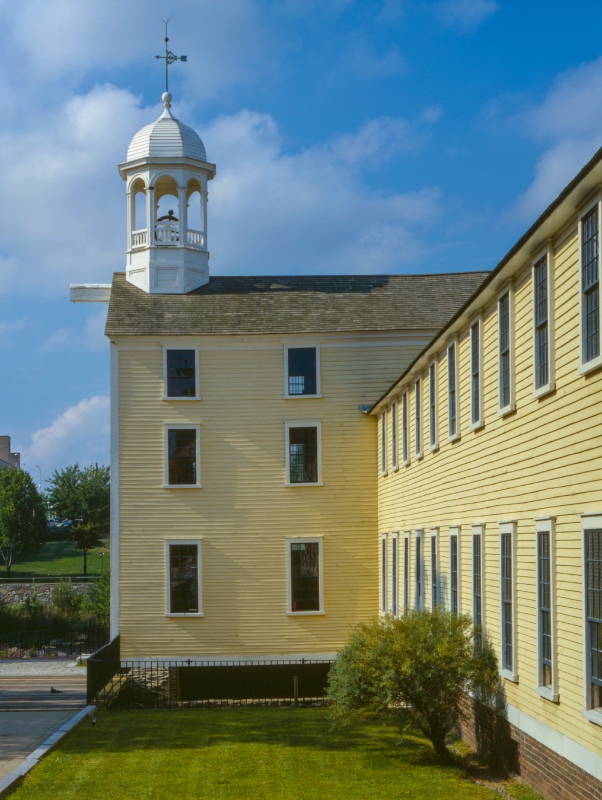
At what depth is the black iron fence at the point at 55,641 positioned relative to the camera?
39.6 meters

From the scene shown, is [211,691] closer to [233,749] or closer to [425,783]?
[233,749]

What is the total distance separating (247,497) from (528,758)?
57.1 ft

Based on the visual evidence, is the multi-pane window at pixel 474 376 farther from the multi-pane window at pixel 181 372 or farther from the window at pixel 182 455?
the multi-pane window at pixel 181 372

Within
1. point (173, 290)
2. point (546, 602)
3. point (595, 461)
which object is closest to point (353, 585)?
point (173, 290)

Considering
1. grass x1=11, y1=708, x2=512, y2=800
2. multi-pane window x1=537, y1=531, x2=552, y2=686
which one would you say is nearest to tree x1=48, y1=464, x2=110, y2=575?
grass x1=11, y1=708, x2=512, y2=800

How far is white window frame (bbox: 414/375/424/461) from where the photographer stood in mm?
22661

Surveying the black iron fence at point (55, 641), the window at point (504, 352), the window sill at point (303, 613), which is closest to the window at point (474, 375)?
the window at point (504, 352)

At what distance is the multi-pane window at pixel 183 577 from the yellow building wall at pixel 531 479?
465 inches

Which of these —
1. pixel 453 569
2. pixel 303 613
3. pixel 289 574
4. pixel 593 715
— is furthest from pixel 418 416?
pixel 593 715

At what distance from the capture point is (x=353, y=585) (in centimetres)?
3045

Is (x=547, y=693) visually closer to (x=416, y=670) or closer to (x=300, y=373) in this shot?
(x=416, y=670)

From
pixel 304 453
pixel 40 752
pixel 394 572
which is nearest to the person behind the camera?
pixel 40 752

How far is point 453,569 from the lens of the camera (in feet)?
63.2

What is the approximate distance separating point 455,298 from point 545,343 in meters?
19.5
